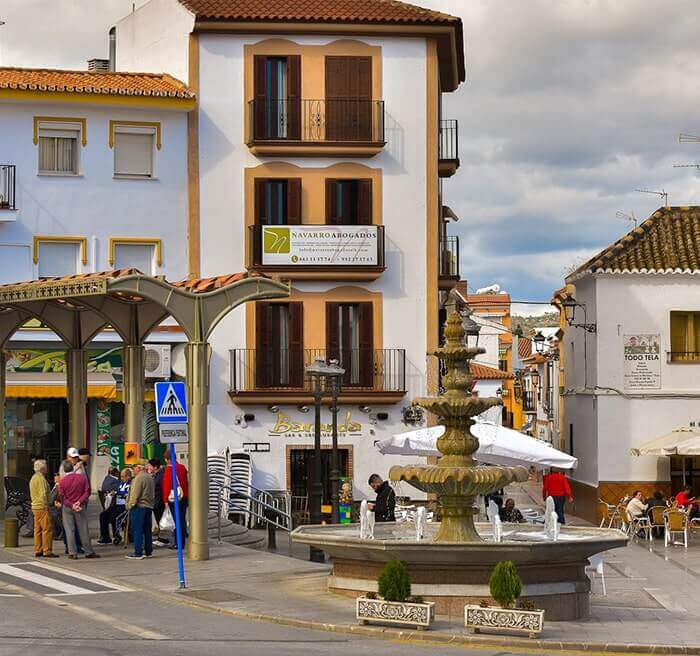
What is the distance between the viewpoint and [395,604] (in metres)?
17.4

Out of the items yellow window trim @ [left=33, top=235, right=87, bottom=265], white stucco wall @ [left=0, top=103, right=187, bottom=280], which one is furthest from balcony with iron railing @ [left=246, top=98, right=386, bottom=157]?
yellow window trim @ [left=33, top=235, right=87, bottom=265]

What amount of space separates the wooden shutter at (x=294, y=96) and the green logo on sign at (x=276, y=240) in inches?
99.1

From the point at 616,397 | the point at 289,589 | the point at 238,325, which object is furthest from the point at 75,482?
the point at 616,397

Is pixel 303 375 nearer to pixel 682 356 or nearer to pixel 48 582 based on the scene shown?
pixel 682 356

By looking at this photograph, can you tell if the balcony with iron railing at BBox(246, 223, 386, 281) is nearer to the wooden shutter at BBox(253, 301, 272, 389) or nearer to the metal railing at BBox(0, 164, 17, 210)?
the wooden shutter at BBox(253, 301, 272, 389)

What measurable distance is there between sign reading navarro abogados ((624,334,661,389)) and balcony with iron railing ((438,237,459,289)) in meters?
5.64

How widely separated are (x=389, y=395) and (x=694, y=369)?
25.7ft

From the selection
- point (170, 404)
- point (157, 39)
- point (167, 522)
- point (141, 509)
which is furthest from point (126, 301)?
point (157, 39)

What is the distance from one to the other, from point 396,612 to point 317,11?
986 inches

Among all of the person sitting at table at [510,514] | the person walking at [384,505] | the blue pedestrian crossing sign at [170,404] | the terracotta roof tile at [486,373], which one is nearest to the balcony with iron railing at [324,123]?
the person sitting at table at [510,514]

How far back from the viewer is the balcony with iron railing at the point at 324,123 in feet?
128

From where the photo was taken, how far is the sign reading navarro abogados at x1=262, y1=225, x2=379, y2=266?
3891 cm

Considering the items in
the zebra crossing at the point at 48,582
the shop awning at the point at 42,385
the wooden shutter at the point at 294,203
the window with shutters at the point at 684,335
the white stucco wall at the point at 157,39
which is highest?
the white stucco wall at the point at 157,39

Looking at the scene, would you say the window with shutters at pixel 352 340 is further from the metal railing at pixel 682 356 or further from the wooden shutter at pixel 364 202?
the metal railing at pixel 682 356
